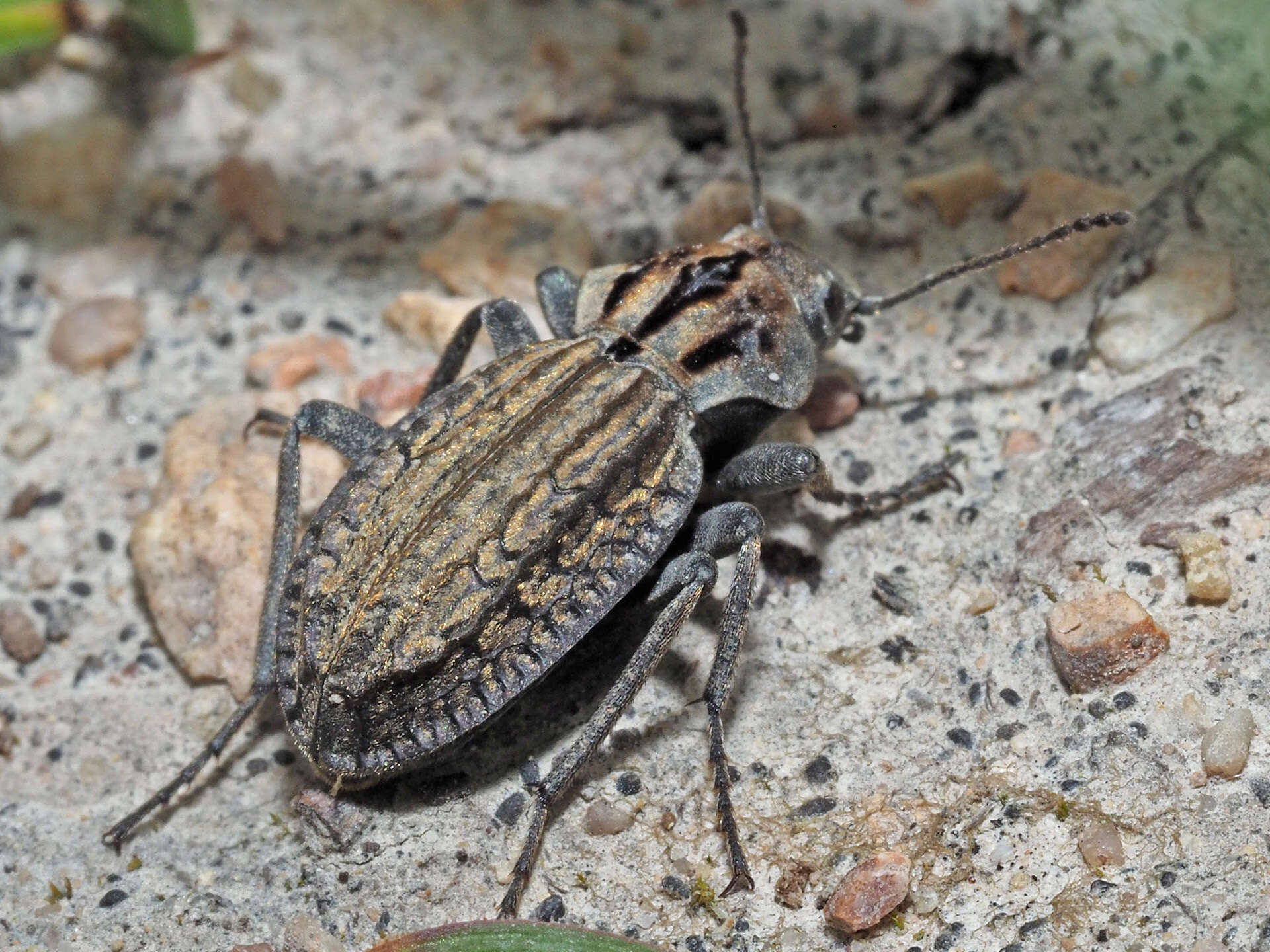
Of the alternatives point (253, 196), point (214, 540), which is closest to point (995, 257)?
point (214, 540)

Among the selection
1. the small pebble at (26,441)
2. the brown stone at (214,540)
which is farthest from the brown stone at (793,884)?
the small pebble at (26,441)

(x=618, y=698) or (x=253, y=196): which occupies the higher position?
(x=253, y=196)

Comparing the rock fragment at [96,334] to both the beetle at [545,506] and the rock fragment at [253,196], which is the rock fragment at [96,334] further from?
the beetle at [545,506]

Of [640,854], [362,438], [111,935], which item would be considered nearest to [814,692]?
[640,854]

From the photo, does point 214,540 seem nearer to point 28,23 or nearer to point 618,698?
point 618,698

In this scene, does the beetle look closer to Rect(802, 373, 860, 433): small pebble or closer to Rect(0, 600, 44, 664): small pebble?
Rect(802, 373, 860, 433): small pebble

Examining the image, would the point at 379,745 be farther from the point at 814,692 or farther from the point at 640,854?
the point at 814,692

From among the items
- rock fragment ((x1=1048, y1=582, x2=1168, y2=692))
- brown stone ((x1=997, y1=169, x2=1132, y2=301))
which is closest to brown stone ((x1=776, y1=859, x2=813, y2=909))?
rock fragment ((x1=1048, y1=582, x2=1168, y2=692))
